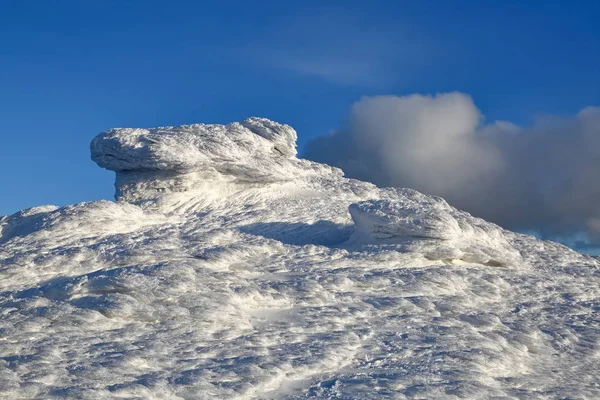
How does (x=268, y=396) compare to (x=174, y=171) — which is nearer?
(x=268, y=396)

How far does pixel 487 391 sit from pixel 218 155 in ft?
79.5

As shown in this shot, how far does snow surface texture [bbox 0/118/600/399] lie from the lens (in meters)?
16.0

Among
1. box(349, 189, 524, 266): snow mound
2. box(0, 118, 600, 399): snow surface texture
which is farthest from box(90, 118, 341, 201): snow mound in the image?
box(349, 189, 524, 266): snow mound

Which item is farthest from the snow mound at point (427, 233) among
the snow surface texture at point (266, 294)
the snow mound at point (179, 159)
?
the snow mound at point (179, 159)

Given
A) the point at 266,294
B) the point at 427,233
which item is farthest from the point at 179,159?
the point at 266,294

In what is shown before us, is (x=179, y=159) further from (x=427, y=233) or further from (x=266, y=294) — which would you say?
(x=266, y=294)

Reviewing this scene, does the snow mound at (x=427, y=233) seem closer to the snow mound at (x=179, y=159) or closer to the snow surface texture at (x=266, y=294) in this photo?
the snow surface texture at (x=266, y=294)

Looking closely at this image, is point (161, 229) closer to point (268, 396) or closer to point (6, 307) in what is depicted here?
point (6, 307)

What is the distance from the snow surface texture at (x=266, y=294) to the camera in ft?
52.4

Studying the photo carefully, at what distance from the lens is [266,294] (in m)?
21.6

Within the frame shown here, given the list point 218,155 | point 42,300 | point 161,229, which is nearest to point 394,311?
point 42,300

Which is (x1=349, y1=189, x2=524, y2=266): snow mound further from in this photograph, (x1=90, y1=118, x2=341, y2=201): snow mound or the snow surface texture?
(x1=90, y1=118, x2=341, y2=201): snow mound

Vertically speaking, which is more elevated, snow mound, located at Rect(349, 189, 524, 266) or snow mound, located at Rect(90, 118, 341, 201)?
snow mound, located at Rect(90, 118, 341, 201)

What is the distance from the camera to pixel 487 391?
Result: 615 inches
